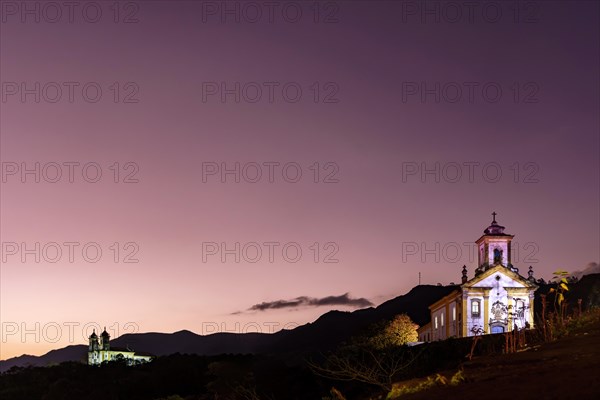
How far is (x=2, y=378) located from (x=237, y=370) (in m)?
67.7

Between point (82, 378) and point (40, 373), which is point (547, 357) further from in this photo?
point (40, 373)

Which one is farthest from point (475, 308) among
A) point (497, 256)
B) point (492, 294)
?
point (497, 256)

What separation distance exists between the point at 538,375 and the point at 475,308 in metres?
54.6

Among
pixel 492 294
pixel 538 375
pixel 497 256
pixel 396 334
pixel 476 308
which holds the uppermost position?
pixel 497 256

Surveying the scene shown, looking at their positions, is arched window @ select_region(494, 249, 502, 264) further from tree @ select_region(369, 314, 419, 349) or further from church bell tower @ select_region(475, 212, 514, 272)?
tree @ select_region(369, 314, 419, 349)

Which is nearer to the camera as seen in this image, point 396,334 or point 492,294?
point 396,334

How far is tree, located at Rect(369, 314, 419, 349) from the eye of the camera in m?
70.9

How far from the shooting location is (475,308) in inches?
2972

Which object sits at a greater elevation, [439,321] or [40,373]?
[439,321]

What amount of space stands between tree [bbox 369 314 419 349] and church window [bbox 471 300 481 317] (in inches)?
224

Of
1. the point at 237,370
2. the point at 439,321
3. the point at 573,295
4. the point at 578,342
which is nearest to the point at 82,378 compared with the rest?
the point at 237,370

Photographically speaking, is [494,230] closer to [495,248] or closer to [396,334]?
[495,248]

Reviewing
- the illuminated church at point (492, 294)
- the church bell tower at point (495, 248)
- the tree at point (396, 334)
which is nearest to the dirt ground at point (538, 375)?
the tree at point (396, 334)

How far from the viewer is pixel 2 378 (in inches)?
5207
